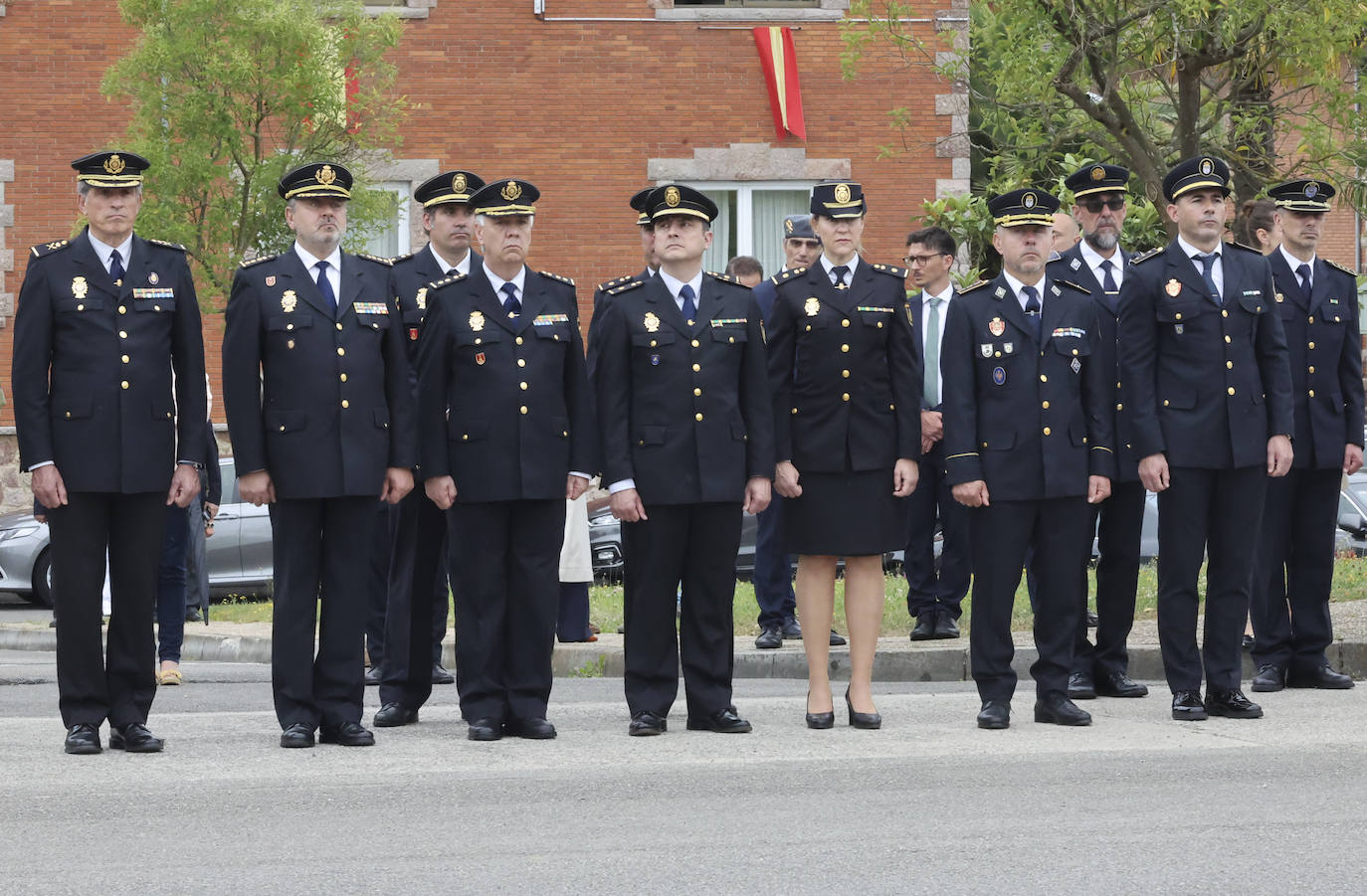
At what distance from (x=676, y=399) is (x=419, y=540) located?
5.07 feet

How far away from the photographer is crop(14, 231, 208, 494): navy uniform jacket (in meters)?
7.90

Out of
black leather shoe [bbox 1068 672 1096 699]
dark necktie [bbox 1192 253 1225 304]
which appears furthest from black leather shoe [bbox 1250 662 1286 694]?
dark necktie [bbox 1192 253 1225 304]

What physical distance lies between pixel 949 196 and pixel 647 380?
14935 mm

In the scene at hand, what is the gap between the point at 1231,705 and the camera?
917 centimetres

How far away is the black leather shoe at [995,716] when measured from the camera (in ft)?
28.9

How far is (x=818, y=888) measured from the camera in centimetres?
599

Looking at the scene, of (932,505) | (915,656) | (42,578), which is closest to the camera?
(915,656)

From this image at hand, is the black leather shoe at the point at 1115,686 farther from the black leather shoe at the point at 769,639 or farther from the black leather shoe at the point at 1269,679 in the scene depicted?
the black leather shoe at the point at 769,639

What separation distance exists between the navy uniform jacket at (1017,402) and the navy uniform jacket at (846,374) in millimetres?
208

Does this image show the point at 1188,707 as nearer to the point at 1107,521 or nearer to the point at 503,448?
the point at 1107,521

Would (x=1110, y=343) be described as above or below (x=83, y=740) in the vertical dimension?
above

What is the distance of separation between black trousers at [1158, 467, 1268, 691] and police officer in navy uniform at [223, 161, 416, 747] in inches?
136

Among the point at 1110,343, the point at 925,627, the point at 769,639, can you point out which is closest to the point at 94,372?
the point at 1110,343

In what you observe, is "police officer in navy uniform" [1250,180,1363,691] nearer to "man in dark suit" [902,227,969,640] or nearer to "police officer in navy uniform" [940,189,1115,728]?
"police officer in navy uniform" [940,189,1115,728]
